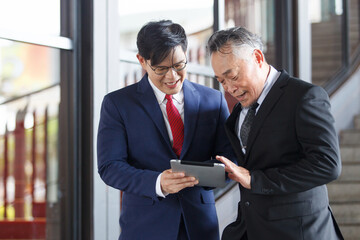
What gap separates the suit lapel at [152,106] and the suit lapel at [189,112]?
2.9 inches

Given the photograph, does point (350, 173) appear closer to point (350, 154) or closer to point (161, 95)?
point (350, 154)

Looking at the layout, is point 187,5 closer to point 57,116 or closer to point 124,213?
point 57,116

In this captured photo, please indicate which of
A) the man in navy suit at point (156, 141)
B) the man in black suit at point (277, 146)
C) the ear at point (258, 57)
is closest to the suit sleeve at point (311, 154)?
the man in black suit at point (277, 146)

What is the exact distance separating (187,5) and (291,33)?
84.0 inches

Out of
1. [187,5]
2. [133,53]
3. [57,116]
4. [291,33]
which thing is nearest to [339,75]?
[291,33]

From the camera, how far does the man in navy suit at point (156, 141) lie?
6.03 feet

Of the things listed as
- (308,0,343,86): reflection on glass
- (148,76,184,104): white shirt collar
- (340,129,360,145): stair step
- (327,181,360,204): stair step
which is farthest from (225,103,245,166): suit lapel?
(308,0,343,86): reflection on glass

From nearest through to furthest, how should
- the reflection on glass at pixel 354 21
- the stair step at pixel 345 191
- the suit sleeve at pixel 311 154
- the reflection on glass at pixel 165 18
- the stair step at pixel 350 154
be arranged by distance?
the suit sleeve at pixel 311 154, the reflection on glass at pixel 165 18, the stair step at pixel 345 191, the stair step at pixel 350 154, the reflection on glass at pixel 354 21

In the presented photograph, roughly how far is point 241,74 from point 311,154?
1.33ft

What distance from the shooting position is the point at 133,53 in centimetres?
292

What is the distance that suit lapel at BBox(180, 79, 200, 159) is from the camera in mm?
1880

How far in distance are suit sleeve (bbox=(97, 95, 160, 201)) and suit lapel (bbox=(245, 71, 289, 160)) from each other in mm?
401

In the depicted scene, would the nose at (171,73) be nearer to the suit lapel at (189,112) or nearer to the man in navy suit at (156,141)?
the man in navy suit at (156,141)

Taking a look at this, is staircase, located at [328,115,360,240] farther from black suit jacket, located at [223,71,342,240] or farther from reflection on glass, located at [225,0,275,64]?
black suit jacket, located at [223,71,342,240]
